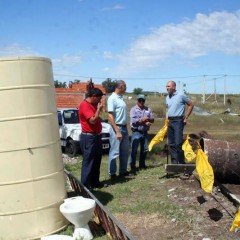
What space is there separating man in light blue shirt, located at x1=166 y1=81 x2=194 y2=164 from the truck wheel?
17.2 ft

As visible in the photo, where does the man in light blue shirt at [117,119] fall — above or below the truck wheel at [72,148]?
above

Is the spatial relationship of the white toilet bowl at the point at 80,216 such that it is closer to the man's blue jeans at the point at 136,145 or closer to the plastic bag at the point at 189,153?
the plastic bag at the point at 189,153

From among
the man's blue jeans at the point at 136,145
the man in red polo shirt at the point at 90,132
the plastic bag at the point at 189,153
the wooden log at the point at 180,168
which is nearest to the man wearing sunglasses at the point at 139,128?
the man's blue jeans at the point at 136,145

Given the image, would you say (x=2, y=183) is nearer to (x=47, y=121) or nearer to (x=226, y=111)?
(x=47, y=121)

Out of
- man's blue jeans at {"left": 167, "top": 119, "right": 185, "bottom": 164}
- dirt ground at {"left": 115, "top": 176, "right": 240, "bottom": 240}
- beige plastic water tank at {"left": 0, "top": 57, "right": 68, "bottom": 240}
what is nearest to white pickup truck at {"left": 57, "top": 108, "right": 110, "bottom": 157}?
man's blue jeans at {"left": 167, "top": 119, "right": 185, "bottom": 164}

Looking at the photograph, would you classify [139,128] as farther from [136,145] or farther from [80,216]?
[80,216]

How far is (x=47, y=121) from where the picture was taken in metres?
5.18

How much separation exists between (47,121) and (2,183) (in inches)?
38.9

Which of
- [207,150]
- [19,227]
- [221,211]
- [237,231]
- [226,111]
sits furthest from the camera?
[226,111]

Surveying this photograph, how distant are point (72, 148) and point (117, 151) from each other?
220 inches

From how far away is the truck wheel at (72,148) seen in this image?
13.0m

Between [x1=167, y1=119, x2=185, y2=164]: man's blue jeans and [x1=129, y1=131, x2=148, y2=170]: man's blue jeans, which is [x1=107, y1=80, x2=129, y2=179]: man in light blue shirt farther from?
[x1=167, y1=119, x2=185, y2=164]: man's blue jeans

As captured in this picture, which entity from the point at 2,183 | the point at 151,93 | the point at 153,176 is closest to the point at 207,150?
the point at 153,176

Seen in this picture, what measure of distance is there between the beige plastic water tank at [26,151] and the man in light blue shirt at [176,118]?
372cm
